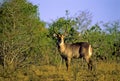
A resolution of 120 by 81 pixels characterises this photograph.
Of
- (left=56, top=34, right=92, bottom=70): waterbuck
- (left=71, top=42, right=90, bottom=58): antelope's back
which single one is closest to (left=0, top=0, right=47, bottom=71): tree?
(left=56, top=34, right=92, bottom=70): waterbuck

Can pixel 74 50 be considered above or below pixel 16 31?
below

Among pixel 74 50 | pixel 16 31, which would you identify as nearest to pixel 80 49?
pixel 74 50

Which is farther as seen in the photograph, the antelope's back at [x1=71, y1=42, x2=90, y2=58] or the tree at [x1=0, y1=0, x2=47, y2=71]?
the antelope's back at [x1=71, y1=42, x2=90, y2=58]

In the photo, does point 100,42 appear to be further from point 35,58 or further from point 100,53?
point 35,58

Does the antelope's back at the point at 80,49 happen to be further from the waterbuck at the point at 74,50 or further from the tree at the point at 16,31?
the tree at the point at 16,31

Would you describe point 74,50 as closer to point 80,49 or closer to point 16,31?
point 80,49

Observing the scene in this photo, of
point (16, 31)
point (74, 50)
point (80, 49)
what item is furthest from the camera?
point (74, 50)

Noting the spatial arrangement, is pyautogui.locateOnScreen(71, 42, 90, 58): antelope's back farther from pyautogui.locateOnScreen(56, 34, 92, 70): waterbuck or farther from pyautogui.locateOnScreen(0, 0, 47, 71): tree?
pyautogui.locateOnScreen(0, 0, 47, 71): tree

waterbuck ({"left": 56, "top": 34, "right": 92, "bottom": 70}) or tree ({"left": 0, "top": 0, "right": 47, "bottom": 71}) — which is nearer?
tree ({"left": 0, "top": 0, "right": 47, "bottom": 71})

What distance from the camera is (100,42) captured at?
29.0 metres

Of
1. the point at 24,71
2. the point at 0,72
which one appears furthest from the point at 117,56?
the point at 0,72

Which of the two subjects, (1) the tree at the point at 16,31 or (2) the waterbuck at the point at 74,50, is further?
(2) the waterbuck at the point at 74,50

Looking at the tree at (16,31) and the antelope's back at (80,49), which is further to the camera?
the antelope's back at (80,49)

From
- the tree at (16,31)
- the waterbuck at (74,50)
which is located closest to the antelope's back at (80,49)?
the waterbuck at (74,50)
